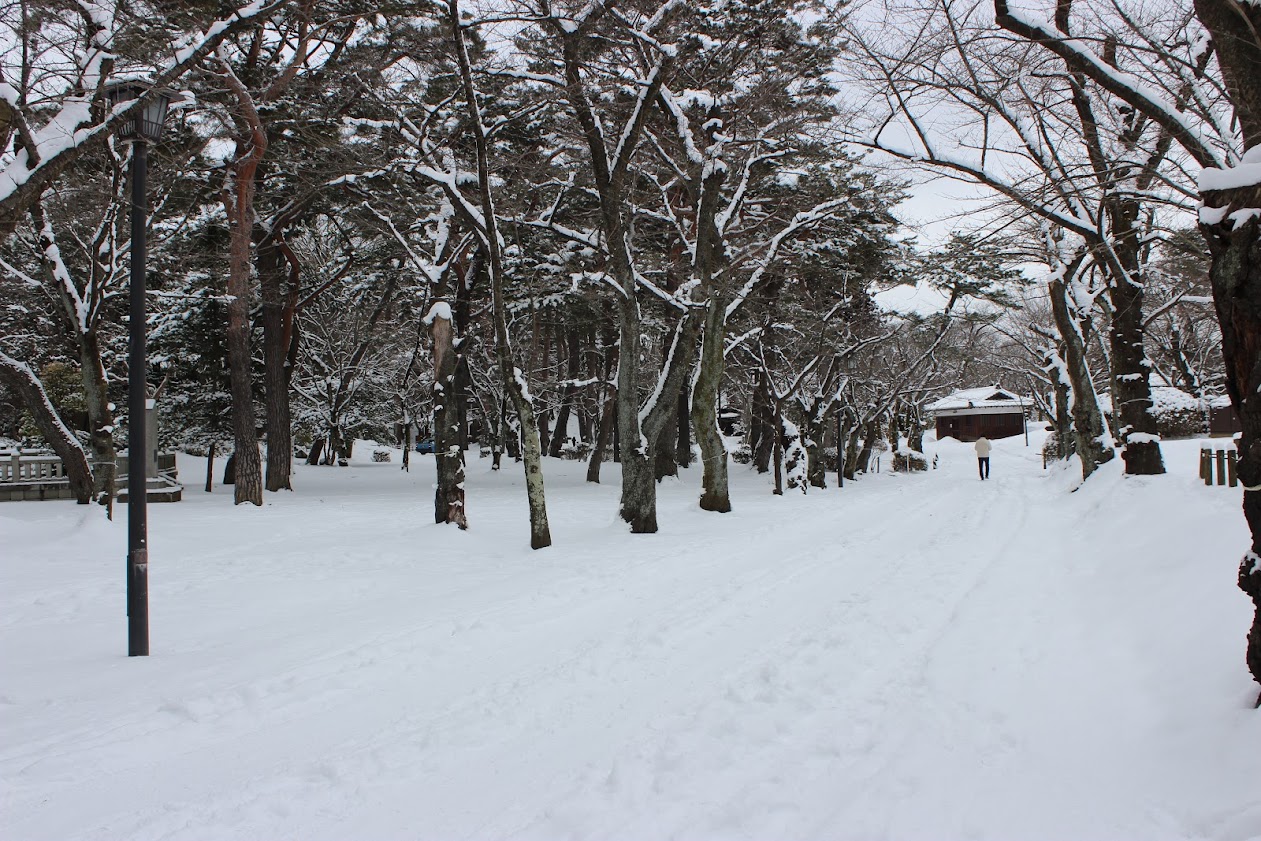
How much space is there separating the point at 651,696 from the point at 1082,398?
17380mm

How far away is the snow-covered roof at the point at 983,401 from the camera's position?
69.7m

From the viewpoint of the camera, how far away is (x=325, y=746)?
437cm

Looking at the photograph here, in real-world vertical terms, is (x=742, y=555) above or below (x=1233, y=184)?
below

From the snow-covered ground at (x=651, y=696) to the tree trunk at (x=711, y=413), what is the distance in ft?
21.6

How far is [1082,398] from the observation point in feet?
60.5

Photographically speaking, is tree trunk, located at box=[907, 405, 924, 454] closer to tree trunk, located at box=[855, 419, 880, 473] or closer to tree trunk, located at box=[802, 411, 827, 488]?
tree trunk, located at box=[855, 419, 880, 473]

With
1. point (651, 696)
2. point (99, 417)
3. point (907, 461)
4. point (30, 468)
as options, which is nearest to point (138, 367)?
point (651, 696)

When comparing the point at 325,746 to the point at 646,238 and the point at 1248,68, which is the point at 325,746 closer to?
the point at 1248,68

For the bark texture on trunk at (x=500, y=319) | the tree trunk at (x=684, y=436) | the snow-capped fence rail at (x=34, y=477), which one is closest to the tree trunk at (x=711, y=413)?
the bark texture on trunk at (x=500, y=319)

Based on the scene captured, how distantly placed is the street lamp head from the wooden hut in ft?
234

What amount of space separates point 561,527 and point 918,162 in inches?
348

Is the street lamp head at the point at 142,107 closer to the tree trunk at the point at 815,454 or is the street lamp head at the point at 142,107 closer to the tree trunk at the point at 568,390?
the tree trunk at the point at 568,390

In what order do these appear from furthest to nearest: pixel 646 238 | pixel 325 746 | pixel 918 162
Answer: pixel 646 238 < pixel 918 162 < pixel 325 746

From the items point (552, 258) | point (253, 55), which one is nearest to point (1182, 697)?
point (552, 258)
